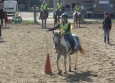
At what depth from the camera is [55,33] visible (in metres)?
10.2

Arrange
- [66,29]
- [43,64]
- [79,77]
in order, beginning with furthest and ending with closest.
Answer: [43,64], [66,29], [79,77]

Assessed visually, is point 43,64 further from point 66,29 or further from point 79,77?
point 79,77

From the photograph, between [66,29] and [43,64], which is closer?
[66,29]

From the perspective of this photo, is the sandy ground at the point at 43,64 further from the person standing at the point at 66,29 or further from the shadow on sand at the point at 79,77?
the person standing at the point at 66,29

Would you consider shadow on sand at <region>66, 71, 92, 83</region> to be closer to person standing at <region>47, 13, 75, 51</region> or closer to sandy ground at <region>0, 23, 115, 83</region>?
sandy ground at <region>0, 23, 115, 83</region>

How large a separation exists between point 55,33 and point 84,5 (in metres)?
28.0

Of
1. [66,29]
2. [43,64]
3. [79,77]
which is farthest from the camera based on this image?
[43,64]

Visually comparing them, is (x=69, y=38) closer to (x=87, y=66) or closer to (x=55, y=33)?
(x=55, y=33)

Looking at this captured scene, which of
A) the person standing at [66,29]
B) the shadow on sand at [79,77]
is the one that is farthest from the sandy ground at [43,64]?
the person standing at [66,29]

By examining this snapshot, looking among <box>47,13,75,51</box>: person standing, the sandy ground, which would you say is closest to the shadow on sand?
the sandy ground

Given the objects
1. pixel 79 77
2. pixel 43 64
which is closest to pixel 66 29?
pixel 79 77

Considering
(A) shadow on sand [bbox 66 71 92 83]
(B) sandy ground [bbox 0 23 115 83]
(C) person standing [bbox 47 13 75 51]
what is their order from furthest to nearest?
(C) person standing [bbox 47 13 75 51] → (B) sandy ground [bbox 0 23 115 83] → (A) shadow on sand [bbox 66 71 92 83]

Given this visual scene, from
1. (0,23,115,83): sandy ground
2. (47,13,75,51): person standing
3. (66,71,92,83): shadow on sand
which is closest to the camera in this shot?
(66,71,92,83): shadow on sand

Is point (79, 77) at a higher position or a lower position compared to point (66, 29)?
lower
